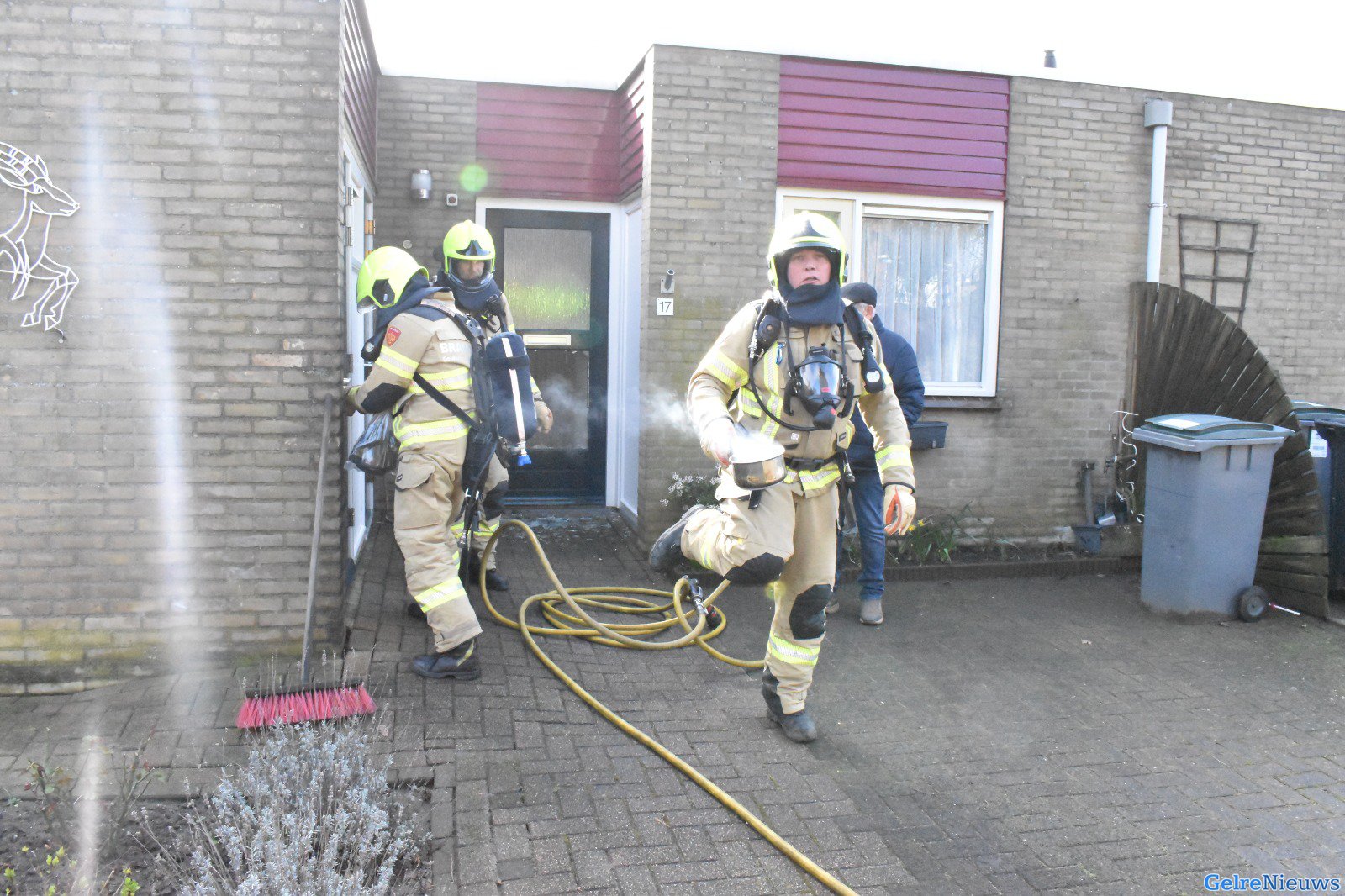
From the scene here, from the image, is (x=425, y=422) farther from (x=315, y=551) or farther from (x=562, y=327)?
(x=562, y=327)

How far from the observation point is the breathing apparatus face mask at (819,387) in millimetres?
3924

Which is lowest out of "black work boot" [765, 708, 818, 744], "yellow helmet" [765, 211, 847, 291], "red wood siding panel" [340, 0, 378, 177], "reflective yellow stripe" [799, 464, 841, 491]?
"black work boot" [765, 708, 818, 744]

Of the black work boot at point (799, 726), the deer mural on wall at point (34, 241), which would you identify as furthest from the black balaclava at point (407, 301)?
the black work boot at point (799, 726)

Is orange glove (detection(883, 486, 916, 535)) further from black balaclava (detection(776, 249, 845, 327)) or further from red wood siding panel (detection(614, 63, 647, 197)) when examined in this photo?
red wood siding panel (detection(614, 63, 647, 197))

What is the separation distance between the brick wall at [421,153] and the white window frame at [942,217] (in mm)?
2659

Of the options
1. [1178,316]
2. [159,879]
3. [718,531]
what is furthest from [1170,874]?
[1178,316]

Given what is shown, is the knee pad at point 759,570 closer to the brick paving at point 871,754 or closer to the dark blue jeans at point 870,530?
the brick paving at point 871,754

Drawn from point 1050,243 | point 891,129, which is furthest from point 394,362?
point 1050,243

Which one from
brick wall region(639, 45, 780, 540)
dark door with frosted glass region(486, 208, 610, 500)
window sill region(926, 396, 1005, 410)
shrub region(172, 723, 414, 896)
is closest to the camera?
shrub region(172, 723, 414, 896)

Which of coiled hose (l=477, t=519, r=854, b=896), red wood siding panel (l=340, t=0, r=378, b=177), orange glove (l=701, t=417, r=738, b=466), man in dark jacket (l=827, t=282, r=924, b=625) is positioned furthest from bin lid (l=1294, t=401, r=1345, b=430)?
red wood siding panel (l=340, t=0, r=378, b=177)

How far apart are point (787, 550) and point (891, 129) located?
15.7 ft

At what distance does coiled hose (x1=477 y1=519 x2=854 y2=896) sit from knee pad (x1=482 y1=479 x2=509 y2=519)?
0.55 feet

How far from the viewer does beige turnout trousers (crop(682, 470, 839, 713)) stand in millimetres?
3969

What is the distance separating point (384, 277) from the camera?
472 centimetres
